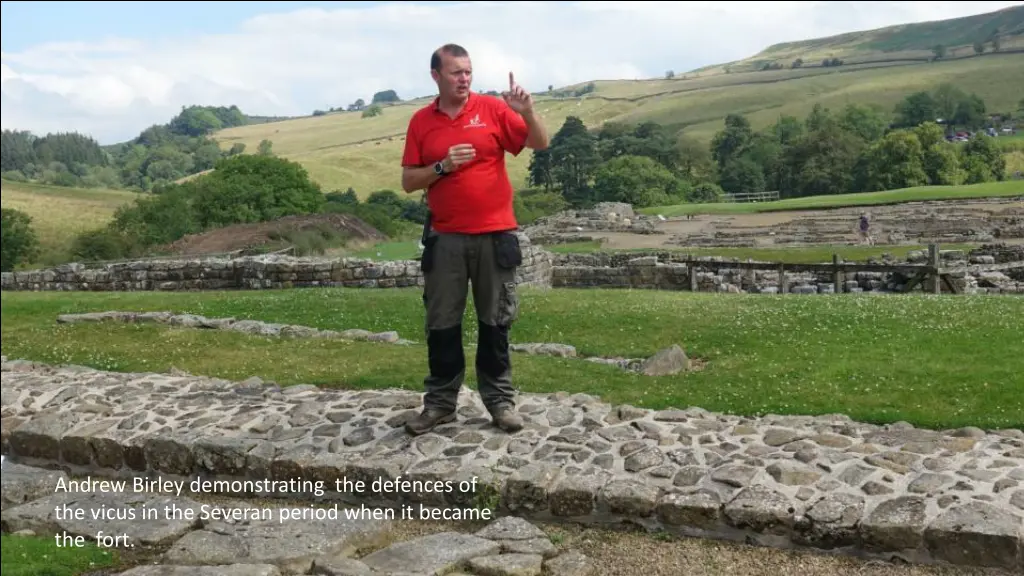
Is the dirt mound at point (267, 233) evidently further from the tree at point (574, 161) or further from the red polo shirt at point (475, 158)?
the red polo shirt at point (475, 158)

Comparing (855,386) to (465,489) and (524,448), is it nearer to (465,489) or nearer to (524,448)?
(524,448)

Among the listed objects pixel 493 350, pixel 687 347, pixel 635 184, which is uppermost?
pixel 635 184

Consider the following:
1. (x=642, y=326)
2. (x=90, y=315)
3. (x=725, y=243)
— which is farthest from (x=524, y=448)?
(x=725, y=243)

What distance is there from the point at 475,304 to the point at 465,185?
107cm

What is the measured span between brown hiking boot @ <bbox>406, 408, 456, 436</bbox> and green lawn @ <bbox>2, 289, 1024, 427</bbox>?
240cm

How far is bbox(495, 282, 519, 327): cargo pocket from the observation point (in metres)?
7.97

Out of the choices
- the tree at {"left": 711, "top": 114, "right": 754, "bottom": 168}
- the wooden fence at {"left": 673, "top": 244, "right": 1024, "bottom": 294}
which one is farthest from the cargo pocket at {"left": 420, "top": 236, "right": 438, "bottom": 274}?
the tree at {"left": 711, "top": 114, "right": 754, "bottom": 168}

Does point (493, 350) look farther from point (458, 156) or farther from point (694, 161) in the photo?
point (694, 161)

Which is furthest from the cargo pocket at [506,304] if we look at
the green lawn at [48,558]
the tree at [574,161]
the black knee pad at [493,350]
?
the tree at [574,161]

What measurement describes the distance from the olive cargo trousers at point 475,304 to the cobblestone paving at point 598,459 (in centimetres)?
42

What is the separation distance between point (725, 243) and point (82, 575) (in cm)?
3700

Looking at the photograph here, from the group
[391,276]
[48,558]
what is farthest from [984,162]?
[48,558]

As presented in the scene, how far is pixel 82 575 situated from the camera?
5945 millimetres

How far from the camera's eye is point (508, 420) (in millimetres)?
8312
